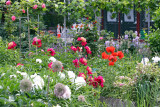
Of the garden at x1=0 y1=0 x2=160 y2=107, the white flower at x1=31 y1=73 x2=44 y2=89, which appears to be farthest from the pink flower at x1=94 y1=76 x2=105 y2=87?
the white flower at x1=31 y1=73 x2=44 y2=89

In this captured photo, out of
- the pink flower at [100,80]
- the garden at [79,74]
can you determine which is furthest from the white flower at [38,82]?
the pink flower at [100,80]

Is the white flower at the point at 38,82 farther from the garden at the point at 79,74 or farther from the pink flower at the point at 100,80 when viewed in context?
the pink flower at the point at 100,80

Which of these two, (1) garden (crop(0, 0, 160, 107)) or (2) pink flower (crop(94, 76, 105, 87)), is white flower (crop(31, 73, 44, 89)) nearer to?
(1) garden (crop(0, 0, 160, 107))

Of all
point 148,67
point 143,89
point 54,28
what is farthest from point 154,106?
point 54,28

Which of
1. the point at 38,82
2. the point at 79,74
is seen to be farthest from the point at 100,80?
the point at 38,82

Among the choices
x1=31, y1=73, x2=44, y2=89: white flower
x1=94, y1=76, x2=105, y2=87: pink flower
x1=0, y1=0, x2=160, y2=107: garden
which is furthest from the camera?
x1=94, y1=76, x2=105, y2=87: pink flower

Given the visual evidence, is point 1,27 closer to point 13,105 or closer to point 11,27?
point 11,27

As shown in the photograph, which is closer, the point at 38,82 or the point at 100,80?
the point at 38,82

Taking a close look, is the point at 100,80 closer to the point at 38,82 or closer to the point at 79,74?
the point at 79,74

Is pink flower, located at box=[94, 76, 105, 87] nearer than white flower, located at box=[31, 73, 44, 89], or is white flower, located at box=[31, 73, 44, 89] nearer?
white flower, located at box=[31, 73, 44, 89]

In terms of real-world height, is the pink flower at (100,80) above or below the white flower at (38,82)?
below

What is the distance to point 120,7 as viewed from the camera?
6.90m

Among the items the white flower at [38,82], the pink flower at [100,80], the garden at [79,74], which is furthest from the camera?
the pink flower at [100,80]

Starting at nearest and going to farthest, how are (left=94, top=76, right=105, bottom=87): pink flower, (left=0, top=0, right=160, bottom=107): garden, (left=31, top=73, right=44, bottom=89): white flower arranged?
1. (left=0, top=0, right=160, bottom=107): garden
2. (left=31, top=73, right=44, bottom=89): white flower
3. (left=94, top=76, right=105, bottom=87): pink flower
